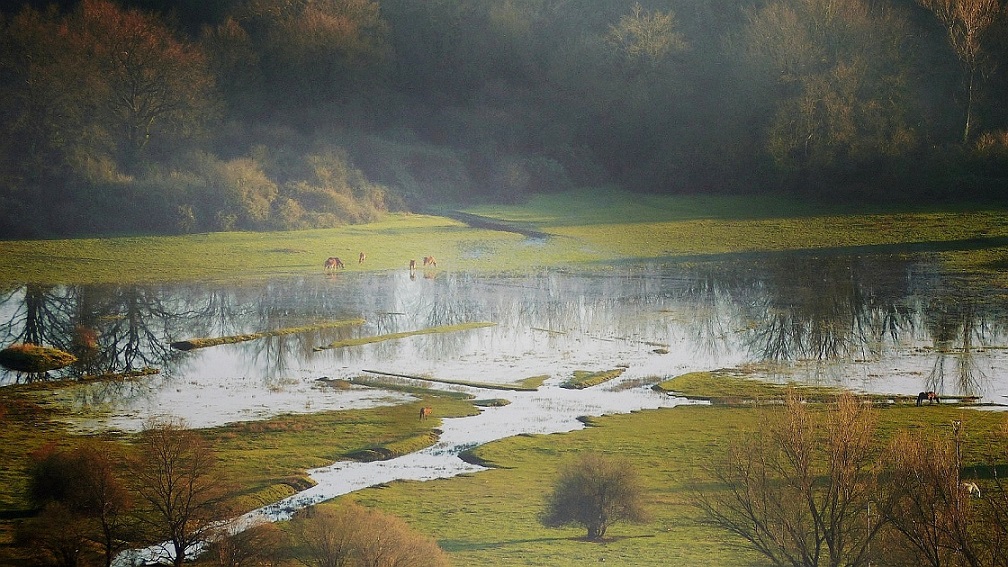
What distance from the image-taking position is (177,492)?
22.9m

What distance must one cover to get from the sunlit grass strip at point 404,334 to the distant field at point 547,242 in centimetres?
1077

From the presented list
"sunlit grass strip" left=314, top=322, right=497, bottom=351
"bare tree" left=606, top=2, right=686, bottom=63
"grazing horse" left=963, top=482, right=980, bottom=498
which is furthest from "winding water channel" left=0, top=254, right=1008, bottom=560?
"bare tree" left=606, top=2, right=686, bottom=63

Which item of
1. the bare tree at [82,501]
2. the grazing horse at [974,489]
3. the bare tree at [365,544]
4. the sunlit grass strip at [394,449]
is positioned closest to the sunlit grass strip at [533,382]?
the sunlit grass strip at [394,449]

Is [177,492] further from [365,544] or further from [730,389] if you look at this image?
[730,389]

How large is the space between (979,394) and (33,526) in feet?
77.3

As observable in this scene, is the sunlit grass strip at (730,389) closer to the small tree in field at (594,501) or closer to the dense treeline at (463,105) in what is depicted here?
the small tree in field at (594,501)

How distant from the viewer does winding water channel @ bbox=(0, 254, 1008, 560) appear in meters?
32.2

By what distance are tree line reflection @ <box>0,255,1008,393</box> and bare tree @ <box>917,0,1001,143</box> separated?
19.5m

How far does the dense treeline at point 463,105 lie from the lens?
204ft

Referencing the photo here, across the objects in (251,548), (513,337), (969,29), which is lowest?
(251,548)

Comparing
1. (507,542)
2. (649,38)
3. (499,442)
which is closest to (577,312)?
(499,442)

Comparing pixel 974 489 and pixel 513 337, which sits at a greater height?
pixel 513 337

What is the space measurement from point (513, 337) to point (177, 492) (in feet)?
66.2

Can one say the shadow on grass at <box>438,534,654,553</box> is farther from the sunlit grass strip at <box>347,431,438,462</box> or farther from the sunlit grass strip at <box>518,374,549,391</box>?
the sunlit grass strip at <box>518,374,549,391</box>
